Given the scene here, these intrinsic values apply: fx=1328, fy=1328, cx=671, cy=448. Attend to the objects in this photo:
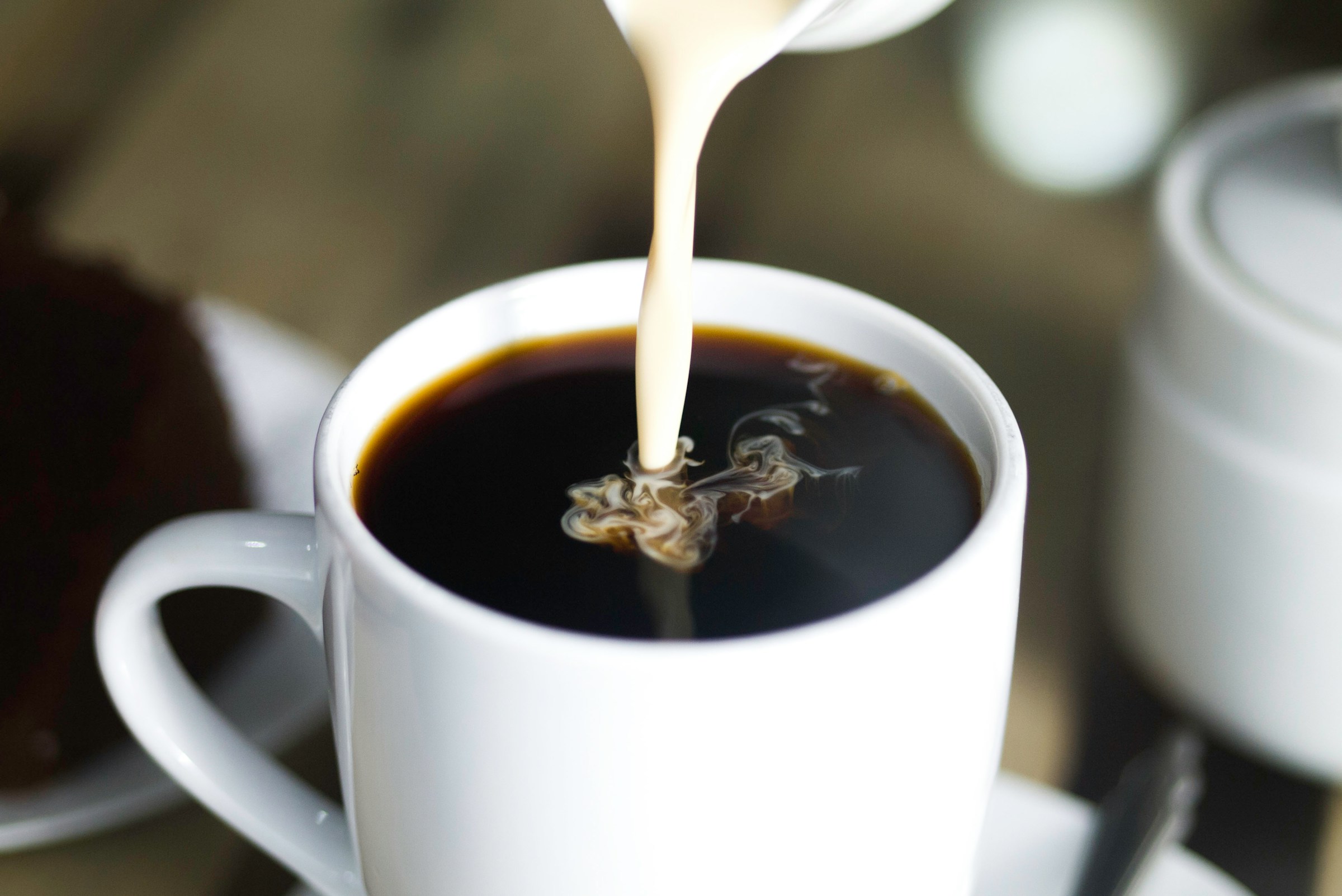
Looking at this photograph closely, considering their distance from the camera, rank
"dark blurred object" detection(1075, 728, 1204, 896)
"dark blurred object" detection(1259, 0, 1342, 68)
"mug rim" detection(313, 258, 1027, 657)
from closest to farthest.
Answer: "mug rim" detection(313, 258, 1027, 657) → "dark blurred object" detection(1075, 728, 1204, 896) → "dark blurred object" detection(1259, 0, 1342, 68)

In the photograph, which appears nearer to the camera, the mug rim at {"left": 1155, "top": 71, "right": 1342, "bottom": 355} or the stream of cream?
the stream of cream

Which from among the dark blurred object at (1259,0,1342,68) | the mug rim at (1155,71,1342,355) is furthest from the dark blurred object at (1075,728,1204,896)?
the dark blurred object at (1259,0,1342,68)

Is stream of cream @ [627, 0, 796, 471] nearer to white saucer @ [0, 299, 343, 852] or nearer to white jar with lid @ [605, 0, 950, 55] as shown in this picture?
white jar with lid @ [605, 0, 950, 55]

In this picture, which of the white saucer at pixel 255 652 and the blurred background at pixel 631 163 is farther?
the blurred background at pixel 631 163

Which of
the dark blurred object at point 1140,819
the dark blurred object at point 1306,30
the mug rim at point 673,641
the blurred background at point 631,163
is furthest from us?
the dark blurred object at point 1306,30

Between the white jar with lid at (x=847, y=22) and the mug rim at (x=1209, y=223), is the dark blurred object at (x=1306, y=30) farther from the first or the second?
the white jar with lid at (x=847, y=22)

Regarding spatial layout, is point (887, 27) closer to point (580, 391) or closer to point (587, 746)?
point (580, 391)

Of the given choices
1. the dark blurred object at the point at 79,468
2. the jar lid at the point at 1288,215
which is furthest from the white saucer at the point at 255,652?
the jar lid at the point at 1288,215
